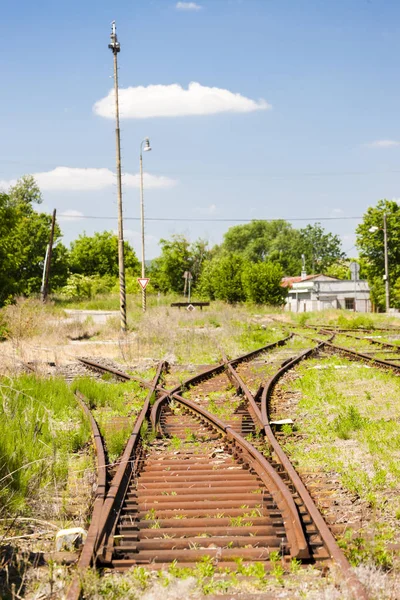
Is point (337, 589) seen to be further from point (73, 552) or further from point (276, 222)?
point (276, 222)

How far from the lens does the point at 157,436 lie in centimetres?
844

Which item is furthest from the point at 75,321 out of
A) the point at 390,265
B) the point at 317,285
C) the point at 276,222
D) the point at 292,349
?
the point at 276,222

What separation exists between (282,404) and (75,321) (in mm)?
18704

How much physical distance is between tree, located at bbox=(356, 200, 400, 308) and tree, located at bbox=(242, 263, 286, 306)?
20.7 metres

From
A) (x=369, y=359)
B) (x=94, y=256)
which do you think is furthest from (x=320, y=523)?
(x=94, y=256)

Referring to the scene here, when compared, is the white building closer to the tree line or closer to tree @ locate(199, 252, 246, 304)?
the tree line

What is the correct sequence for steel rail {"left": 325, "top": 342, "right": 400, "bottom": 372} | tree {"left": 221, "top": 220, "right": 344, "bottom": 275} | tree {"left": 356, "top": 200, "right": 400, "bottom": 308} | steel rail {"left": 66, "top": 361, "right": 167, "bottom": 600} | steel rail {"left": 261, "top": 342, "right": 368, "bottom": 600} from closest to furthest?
steel rail {"left": 261, "top": 342, "right": 368, "bottom": 600}
steel rail {"left": 66, "top": 361, "right": 167, "bottom": 600}
steel rail {"left": 325, "top": 342, "right": 400, "bottom": 372}
tree {"left": 356, "top": 200, "right": 400, "bottom": 308}
tree {"left": 221, "top": 220, "right": 344, "bottom": 275}

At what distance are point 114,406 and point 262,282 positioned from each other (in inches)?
1837

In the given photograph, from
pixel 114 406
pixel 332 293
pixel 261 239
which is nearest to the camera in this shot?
pixel 114 406

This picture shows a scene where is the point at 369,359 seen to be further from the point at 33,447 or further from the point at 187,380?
the point at 33,447

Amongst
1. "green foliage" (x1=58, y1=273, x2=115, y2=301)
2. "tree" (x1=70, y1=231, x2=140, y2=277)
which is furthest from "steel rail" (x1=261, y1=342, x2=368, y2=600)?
"tree" (x1=70, y1=231, x2=140, y2=277)

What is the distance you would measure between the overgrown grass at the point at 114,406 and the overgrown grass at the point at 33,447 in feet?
1.17

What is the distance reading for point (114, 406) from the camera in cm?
1052

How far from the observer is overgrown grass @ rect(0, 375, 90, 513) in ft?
18.6
